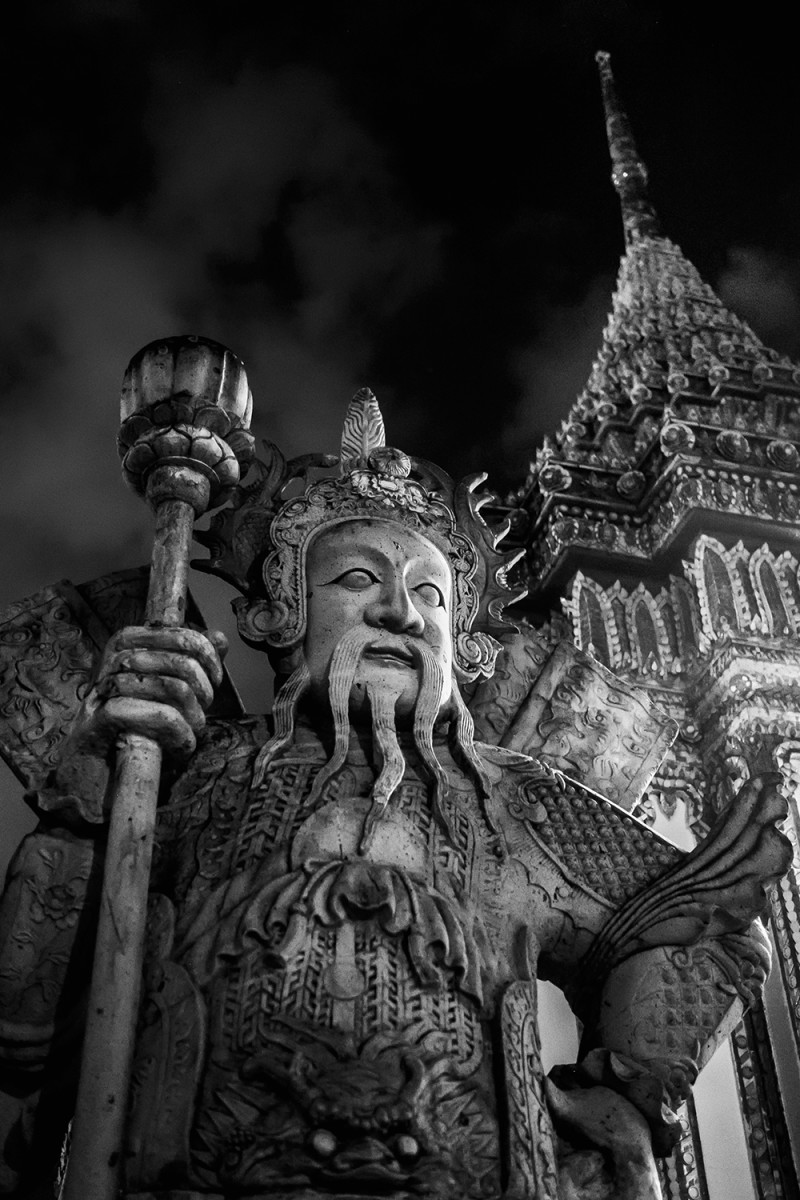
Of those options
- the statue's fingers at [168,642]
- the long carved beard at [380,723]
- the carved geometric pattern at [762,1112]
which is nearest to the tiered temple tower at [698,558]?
the carved geometric pattern at [762,1112]

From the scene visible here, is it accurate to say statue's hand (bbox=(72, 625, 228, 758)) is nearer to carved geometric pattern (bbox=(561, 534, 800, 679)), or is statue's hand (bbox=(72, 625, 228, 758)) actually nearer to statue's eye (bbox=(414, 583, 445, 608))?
statue's eye (bbox=(414, 583, 445, 608))

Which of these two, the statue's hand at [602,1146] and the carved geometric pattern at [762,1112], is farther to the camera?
the carved geometric pattern at [762,1112]

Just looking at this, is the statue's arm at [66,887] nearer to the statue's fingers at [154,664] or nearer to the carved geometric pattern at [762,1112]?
the statue's fingers at [154,664]

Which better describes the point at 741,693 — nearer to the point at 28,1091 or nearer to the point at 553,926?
the point at 553,926

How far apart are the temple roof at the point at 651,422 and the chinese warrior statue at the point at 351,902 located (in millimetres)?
2011

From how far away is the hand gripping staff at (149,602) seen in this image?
Result: 10.5ft

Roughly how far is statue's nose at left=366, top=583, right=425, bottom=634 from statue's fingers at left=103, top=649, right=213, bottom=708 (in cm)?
73

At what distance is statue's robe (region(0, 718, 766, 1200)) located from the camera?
11.0 ft

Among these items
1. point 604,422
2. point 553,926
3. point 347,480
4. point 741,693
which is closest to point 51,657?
point 347,480

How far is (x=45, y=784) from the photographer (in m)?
4.02

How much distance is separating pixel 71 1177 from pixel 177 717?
1254mm

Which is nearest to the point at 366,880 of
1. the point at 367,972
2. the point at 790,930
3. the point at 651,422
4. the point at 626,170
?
the point at 367,972

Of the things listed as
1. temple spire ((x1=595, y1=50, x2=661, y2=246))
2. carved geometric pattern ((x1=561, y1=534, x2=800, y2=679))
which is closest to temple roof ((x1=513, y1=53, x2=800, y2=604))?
carved geometric pattern ((x1=561, y1=534, x2=800, y2=679))

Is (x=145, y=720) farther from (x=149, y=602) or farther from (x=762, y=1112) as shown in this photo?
(x=762, y=1112)
